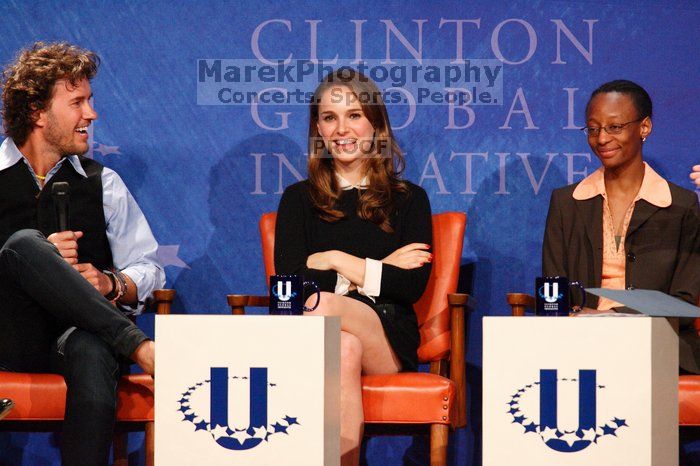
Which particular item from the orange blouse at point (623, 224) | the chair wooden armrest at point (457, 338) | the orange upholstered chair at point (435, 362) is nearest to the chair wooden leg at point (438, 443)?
the orange upholstered chair at point (435, 362)

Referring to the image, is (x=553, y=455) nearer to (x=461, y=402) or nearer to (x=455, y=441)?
(x=461, y=402)

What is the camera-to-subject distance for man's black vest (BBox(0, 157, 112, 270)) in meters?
3.26

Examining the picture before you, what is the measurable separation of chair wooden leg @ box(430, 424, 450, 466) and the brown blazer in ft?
2.62

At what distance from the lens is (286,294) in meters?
2.47

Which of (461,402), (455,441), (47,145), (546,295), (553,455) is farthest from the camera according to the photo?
(455,441)

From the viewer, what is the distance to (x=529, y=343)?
2312 mm

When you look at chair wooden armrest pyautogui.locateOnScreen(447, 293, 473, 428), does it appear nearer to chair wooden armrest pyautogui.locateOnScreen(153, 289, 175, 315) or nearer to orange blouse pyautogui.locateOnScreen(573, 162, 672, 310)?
orange blouse pyautogui.locateOnScreen(573, 162, 672, 310)

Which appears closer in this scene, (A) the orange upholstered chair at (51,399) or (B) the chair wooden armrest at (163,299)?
(A) the orange upholstered chair at (51,399)

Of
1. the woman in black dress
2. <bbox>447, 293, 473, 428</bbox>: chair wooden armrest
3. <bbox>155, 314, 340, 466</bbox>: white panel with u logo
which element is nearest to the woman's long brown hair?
the woman in black dress

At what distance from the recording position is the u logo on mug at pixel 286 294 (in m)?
2.47

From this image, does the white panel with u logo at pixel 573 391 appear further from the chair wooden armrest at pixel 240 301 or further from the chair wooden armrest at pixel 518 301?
the chair wooden armrest at pixel 240 301

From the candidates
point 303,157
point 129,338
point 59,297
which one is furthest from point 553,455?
point 303,157

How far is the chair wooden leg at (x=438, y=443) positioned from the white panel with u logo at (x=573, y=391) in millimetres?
540

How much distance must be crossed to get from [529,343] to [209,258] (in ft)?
6.28
